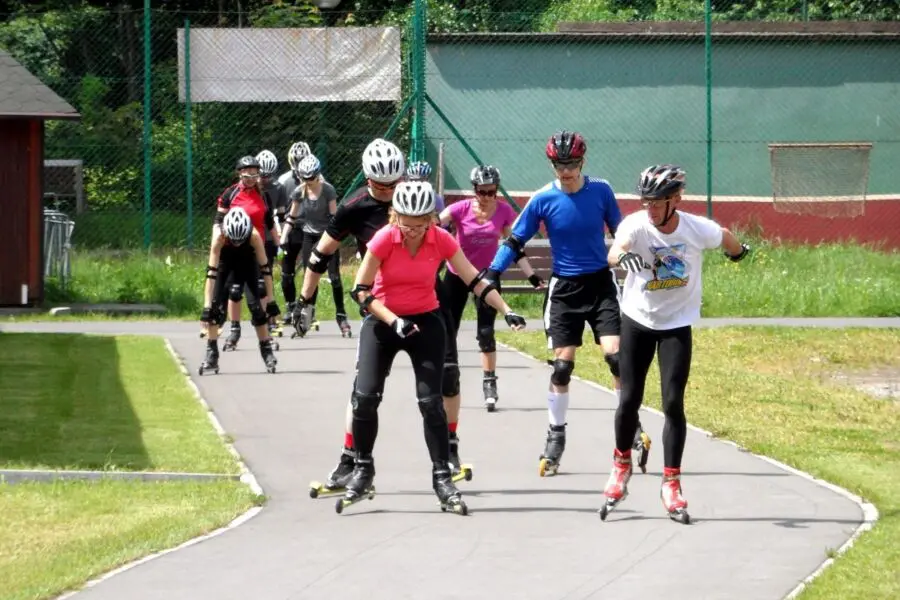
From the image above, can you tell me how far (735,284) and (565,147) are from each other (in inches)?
503

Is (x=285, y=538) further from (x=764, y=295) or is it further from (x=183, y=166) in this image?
(x=183, y=166)

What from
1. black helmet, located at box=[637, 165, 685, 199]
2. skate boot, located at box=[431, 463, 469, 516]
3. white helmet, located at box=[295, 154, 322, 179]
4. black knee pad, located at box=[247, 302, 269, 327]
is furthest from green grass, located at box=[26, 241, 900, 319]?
black helmet, located at box=[637, 165, 685, 199]

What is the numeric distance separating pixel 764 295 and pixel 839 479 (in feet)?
40.0

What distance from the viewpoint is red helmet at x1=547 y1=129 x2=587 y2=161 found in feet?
35.9

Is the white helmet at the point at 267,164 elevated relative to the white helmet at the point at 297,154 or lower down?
lower down

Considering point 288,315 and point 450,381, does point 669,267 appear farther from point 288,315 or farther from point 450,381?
point 288,315

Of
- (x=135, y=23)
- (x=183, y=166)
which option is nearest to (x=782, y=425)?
(x=183, y=166)

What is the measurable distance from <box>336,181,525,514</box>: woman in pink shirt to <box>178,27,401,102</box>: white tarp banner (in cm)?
1504

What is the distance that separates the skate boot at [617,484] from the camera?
9.66 meters

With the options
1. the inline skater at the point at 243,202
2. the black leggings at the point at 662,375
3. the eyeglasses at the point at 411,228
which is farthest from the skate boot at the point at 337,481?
the inline skater at the point at 243,202

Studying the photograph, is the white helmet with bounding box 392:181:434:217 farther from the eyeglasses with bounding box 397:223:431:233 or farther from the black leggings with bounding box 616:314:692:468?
the black leggings with bounding box 616:314:692:468

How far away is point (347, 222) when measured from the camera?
10.8m

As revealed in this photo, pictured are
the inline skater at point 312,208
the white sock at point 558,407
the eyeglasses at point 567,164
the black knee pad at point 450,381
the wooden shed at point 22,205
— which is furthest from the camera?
the wooden shed at point 22,205

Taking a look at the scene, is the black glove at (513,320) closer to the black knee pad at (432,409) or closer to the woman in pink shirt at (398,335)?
the woman in pink shirt at (398,335)
